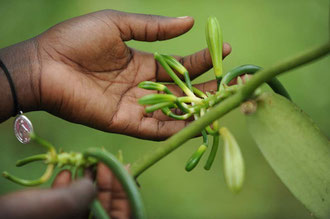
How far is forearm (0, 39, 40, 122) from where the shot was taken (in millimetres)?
939

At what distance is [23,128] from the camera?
3.05 feet

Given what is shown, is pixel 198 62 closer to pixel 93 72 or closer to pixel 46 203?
pixel 93 72

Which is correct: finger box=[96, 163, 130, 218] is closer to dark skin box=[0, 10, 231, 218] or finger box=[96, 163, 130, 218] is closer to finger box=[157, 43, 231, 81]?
dark skin box=[0, 10, 231, 218]

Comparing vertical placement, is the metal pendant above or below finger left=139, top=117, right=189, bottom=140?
above

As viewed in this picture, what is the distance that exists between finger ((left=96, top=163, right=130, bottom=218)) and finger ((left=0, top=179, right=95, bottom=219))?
2.4 inches

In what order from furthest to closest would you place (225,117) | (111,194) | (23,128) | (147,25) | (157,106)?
(225,117)
(147,25)
(23,128)
(157,106)
(111,194)

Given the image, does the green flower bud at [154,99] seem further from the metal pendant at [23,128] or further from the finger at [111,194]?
the metal pendant at [23,128]

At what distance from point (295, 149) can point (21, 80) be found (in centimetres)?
72

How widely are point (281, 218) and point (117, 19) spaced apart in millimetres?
960

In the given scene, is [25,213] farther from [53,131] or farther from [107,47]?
[53,131]

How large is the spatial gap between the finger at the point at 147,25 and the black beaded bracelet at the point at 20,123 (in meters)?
0.33

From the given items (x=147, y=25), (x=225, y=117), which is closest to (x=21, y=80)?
(x=147, y=25)

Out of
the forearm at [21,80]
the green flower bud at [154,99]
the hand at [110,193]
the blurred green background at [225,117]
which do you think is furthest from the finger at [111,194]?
the blurred green background at [225,117]

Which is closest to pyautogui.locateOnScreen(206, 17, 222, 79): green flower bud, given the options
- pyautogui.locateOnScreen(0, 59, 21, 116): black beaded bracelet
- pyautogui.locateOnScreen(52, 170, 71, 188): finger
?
pyautogui.locateOnScreen(52, 170, 71, 188): finger
